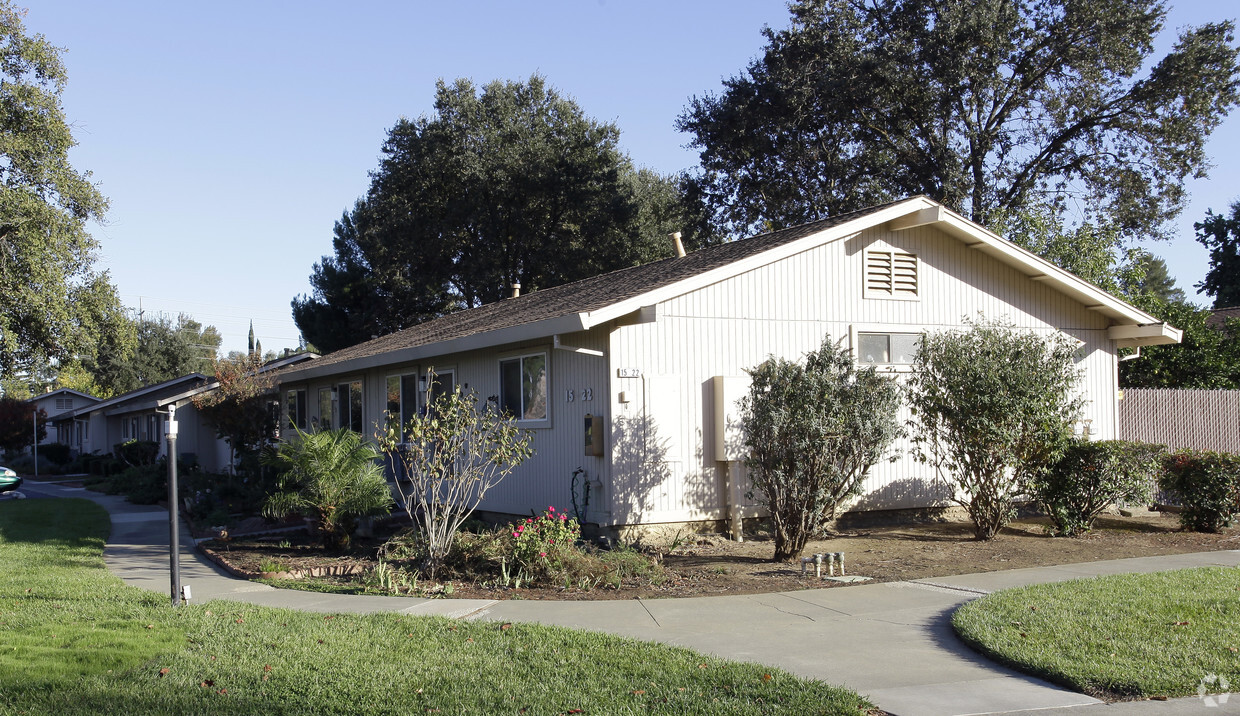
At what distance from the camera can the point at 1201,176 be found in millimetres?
27453

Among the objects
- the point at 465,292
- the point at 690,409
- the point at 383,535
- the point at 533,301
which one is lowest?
the point at 383,535

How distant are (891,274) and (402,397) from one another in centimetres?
860

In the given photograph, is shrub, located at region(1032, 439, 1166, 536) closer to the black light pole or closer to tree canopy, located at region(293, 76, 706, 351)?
the black light pole

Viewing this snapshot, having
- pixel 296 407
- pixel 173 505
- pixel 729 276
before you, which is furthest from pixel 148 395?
pixel 173 505

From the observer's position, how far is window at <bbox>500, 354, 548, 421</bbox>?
13086 mm

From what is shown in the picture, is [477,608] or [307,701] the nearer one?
[307,701]

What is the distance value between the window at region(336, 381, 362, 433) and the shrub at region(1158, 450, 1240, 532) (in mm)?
14205

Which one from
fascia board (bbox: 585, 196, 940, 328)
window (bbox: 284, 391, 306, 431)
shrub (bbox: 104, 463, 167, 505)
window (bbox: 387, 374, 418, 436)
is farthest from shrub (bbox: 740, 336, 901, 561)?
shrub (bbox: 104, 463, 167, 505)

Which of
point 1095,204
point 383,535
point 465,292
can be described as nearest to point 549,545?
point 383,535

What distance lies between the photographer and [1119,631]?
271 inches

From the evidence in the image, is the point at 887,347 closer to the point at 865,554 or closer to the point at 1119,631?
the point at 865,554

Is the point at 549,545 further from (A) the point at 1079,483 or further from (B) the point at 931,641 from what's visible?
(A) the point at 1079,483

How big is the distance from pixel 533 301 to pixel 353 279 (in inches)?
938

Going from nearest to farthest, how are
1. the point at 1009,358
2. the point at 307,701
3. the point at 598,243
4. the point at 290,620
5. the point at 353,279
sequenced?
the point at 307,701 < the point at 290,620 < the point at 1009,358 < the point at 598,243 < the point at 353,279
